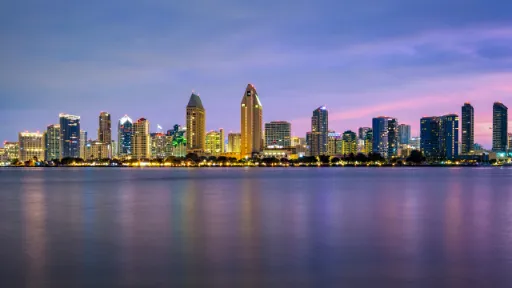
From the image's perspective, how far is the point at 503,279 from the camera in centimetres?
1513

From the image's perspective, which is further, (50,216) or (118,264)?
(50,216)

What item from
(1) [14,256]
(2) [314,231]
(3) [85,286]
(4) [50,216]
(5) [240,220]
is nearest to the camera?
(3) [85,286]

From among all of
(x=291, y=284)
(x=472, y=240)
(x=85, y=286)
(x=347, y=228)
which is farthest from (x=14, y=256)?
(x=472, y=240)

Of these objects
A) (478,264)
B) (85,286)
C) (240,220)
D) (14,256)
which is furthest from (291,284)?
(240,220)

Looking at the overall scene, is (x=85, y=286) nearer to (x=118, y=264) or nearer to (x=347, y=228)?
(x=118, y=264)

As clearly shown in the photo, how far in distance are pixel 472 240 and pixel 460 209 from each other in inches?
683

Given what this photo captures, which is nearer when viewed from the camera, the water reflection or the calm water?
the calm water

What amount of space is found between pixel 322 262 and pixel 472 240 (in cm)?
905

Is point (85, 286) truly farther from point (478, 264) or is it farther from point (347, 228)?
point (347, 228)

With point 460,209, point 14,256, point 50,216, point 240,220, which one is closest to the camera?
point 14,256

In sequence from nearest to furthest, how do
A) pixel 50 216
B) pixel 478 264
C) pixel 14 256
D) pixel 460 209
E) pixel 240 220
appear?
1. pixel 478 264
2. pixel 14 256
3. pixel 240 220
4. pixel 50 216
5. pixel 460 209

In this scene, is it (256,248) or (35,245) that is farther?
(35,245)

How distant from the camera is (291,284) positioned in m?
14.6

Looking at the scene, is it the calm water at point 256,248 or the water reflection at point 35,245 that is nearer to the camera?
the calm water at point 256,248
